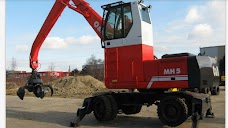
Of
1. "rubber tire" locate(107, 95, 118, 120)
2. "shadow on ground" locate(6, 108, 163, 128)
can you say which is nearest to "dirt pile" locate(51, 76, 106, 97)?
"shadow on ground" locate(6, 108, 163, 128)

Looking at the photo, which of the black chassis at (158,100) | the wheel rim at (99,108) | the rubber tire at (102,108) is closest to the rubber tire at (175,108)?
the black chassis at (158,100)

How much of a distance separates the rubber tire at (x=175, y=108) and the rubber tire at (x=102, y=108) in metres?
1.57

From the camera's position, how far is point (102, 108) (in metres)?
9.25

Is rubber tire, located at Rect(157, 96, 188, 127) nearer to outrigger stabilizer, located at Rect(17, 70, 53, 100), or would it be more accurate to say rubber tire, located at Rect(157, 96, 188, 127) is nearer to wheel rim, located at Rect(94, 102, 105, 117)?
wheel rim, located at Rect(94, 102, 105, 117)

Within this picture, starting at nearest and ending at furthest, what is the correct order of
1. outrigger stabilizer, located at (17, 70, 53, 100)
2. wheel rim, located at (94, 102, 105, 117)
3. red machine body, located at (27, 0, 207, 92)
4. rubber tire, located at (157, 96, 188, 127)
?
rubber tire, located at (157, 96, 188, 127) → red machine body, located at (27, 0, 207, 92) → wheel rim, located at (94, 102, 105, 117) → outrigger stabilizer, located at (17, 70, 53, 100)

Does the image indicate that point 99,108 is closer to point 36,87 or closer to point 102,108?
point 102,108

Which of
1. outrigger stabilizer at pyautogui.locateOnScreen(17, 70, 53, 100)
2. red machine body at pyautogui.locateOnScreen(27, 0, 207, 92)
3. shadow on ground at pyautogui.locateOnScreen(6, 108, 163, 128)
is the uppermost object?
red machine body at pyautogui.locateOnScreen(27, 0, 207, 92)

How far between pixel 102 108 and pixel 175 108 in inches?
89.7

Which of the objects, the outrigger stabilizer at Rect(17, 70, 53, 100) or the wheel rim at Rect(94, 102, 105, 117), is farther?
the outrigger stabilizer at Rect(17, 70, 53, 100)

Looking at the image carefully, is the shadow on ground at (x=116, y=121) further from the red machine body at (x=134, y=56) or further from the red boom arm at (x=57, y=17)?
the red boom arm at (x=57, y=17)

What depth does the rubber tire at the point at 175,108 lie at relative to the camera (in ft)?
26.3

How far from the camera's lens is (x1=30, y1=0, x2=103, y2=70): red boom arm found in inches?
424

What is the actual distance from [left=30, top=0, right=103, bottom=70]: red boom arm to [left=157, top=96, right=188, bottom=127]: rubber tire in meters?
3.75

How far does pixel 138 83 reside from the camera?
8922 mm
